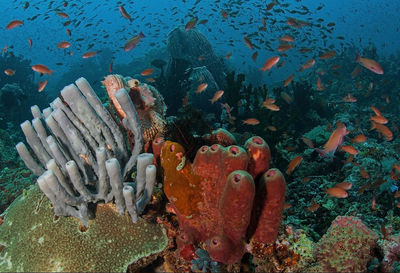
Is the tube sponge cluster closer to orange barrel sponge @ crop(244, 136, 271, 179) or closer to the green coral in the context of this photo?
orange barrel sponge @ crop(244, 136, 271, 179)

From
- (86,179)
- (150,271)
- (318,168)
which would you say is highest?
(86,179)

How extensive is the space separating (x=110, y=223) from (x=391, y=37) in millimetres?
125691

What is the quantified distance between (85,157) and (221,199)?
4.97ft

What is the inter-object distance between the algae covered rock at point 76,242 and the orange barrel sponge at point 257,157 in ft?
3.92

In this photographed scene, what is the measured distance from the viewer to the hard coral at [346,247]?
2299 millimetres

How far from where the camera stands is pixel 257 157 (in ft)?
7.62

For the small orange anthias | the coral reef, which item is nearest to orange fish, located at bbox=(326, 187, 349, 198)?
the coral reef

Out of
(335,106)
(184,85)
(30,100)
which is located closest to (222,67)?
(184,85)

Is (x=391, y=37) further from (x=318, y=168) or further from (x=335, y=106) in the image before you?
(x=318, y=168)

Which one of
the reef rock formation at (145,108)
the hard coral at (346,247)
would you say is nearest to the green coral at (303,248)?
the hard coral at (346,247)

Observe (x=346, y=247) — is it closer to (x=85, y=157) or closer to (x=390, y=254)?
(x=390, y=254)

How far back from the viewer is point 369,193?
503cm

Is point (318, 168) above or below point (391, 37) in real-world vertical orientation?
above

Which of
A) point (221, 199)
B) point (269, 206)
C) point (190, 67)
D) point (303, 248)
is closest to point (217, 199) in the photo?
point (221, 199)
